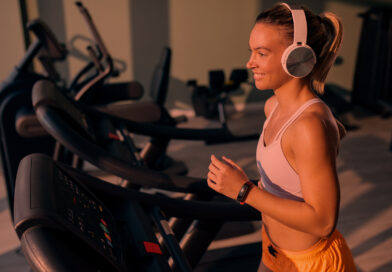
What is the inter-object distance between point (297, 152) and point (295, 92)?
0.56 ft

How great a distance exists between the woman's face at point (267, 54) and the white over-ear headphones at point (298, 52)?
22mm

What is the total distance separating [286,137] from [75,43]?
4.27 m

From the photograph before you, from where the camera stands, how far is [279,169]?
82 centimetres

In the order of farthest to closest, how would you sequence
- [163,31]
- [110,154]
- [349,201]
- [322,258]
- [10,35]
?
1. [163,31]
2. [10,35]
3. [349,201]
4. [110,154]
5. [322,258]

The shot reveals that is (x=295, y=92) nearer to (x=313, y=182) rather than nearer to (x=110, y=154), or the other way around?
(x=313, y=182)

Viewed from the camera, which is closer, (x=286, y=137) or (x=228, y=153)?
(x=286, y=137)

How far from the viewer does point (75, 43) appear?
454 centimetres

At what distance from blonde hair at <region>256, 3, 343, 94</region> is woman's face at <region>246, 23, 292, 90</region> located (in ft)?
0.05

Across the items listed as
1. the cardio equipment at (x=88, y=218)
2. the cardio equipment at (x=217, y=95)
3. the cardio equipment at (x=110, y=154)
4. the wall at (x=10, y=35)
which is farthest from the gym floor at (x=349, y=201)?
the wall at (x=10, y=35)

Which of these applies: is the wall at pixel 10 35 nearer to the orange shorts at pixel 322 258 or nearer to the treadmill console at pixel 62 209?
the treadmill console at pixel 62 209

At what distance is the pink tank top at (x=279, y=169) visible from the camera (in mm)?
796

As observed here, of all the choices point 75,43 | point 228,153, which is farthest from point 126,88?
point 75,43

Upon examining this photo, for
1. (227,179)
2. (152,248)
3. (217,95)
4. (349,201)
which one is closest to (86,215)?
(152,248)

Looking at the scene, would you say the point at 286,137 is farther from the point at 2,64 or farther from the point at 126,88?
the point at 2,64
